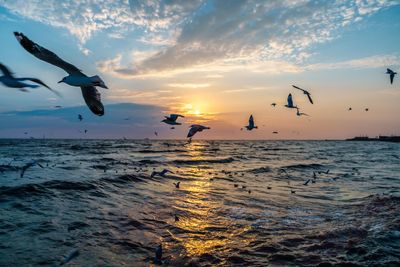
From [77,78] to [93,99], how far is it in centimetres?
38

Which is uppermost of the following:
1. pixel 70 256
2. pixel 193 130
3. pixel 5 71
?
pixel 5 71

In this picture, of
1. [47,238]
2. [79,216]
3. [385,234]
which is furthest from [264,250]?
[79,216]

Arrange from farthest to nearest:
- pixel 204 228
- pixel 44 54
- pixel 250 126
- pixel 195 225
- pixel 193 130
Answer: pixel 250 126
pixel 195 225
pixel 204 228
pixel 193 130
pixel 44 54

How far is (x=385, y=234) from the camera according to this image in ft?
26.0

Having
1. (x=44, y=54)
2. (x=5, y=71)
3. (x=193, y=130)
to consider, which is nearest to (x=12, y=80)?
(x=5, y=71)

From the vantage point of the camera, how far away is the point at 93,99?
480cm

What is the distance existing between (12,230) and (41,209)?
234 cm

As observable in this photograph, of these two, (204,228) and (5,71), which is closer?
(5,71)

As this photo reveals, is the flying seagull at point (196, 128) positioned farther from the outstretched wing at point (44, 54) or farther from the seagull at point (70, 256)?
the outstretched wing at point (44, 54)

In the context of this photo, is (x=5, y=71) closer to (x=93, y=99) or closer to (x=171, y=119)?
(x=93, y=99)

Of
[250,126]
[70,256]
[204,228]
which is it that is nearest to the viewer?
[70,256]

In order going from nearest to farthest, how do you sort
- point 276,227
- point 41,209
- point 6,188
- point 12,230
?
1. point 12,230
2. point 276,227
3. point 41,209
4. point 6,188

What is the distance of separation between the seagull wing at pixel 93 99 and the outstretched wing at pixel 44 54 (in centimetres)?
26

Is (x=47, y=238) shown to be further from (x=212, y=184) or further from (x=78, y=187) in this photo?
(x=212, y=184)
